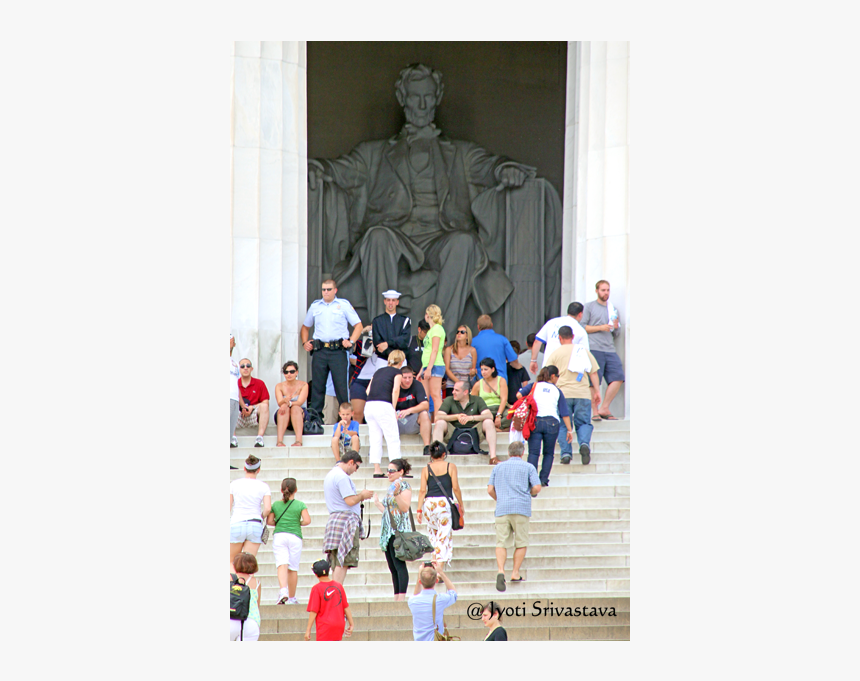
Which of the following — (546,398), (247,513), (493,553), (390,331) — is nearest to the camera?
(247,513)

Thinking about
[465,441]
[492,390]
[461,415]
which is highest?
[492,390]

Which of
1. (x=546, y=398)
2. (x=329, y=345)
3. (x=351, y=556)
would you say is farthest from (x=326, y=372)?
(x=351, y=556)

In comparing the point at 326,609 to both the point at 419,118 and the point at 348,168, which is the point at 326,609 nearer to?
the point at 348,168

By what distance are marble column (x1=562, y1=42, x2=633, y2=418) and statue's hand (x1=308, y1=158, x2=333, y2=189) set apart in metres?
4.72

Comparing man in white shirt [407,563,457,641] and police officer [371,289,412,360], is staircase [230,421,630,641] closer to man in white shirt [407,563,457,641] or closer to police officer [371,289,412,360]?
man in white shirt [407,563,457,641]

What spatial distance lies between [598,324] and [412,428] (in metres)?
2.53

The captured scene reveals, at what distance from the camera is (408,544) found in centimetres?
1018

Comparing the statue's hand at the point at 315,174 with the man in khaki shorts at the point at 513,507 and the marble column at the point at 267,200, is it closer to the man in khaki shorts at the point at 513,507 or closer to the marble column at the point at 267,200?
the marble column at the point at 267,200

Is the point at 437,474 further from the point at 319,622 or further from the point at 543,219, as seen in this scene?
the point at 543,219

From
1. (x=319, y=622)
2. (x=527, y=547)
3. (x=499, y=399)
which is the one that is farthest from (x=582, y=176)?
(x=319, y=622)

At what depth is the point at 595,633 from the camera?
10.3 meters

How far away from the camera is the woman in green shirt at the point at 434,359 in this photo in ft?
43.9

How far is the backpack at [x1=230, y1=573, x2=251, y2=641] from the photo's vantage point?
29.7 feet

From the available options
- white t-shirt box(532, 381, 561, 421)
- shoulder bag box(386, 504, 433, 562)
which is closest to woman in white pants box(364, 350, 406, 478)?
white t-shirt box(532, 381, 561, 421)
